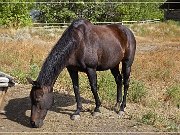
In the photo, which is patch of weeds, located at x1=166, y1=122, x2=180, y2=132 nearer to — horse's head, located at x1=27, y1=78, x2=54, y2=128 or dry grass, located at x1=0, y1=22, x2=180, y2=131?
dry grass, located at x1=0, y1=22, x2=180, y2=131

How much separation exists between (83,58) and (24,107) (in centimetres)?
160

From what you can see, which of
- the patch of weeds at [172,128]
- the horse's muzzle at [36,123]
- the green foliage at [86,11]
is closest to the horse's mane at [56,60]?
A: the horse's muzzle at [36,123]

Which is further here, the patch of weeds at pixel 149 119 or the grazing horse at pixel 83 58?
the patch of weeds at pixel 149 119

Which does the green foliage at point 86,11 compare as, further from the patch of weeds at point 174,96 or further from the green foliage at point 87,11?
the patch of weeds at point 174,96

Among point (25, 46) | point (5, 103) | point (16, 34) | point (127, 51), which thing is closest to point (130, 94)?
point (127, 51)

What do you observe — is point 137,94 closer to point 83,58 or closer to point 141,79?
point 83,58

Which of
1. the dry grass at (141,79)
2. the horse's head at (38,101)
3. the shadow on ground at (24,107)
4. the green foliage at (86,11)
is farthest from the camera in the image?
the green foliage at (86,11)

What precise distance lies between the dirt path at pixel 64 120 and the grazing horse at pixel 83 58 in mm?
202

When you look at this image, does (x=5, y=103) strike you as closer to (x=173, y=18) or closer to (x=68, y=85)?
(x=68, y=85)

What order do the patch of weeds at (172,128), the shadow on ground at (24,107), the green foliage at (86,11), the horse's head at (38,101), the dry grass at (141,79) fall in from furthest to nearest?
the green foliage at (86,11) → the dry grass at (141,79) → the shadow on ground at (24,107) → the patch of weeds at (172,128) → the horse's head at (38,101)

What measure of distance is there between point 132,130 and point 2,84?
224cm

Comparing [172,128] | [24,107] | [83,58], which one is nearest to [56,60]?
[83,58]

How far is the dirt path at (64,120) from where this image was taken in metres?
6.08

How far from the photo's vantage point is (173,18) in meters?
32.6
